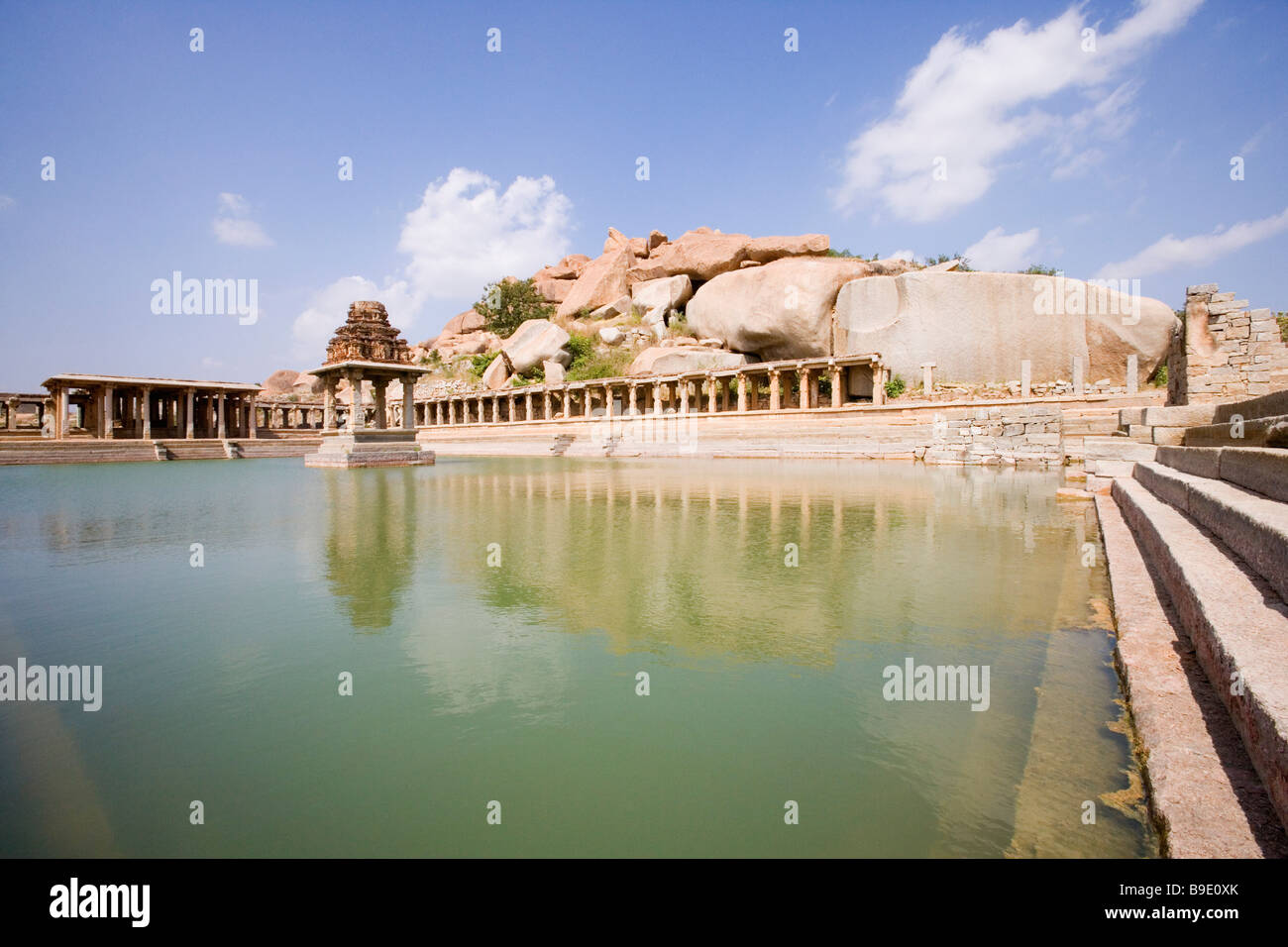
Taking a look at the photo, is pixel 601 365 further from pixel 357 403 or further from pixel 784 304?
pixel 357 403

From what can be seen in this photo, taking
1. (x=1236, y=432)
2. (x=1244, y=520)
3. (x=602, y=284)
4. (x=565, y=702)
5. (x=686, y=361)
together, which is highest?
(x=602, y=284)

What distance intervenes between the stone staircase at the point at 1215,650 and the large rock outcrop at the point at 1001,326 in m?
28.7

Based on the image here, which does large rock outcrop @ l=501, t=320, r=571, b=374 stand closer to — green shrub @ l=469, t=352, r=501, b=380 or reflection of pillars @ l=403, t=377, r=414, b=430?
green shrub @ l=469, t=352, r=501, b=380

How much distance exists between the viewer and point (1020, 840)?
2129 millimetres

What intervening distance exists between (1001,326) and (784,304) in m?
11.4

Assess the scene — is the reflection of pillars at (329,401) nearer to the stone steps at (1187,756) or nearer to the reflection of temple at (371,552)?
the reflection of temple at (371,552)

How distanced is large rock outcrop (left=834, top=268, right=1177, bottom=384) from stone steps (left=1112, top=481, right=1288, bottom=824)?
1193 inches

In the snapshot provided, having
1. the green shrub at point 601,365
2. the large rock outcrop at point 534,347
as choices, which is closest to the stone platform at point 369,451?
the green shrub at point 601,365

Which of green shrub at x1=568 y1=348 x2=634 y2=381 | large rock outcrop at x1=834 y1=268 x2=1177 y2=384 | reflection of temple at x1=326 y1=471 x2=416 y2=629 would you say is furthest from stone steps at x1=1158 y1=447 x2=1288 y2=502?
green shrub at x1=568 y1=348 x2=634 y2=381

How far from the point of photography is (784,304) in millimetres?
37188

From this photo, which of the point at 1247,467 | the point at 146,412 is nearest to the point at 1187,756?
the point at 1247,467

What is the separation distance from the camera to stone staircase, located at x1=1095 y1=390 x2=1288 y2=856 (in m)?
2.01
